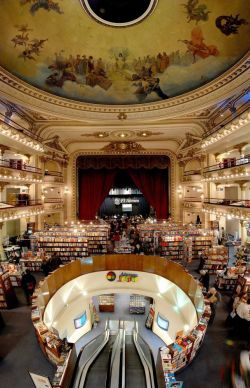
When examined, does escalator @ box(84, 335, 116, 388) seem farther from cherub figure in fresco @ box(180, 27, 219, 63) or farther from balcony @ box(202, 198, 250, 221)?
cherub figure in fresco @ box(180, 27, 219, 63)

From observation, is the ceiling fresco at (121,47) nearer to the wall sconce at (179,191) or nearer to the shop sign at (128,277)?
the wall sconce at (179,191)

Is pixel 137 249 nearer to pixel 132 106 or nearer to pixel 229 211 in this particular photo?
pixel 229 211

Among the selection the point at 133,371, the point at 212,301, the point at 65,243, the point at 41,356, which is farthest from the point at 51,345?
the point at 65,243

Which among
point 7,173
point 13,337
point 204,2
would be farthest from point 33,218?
point 204,2

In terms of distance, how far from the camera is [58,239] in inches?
468

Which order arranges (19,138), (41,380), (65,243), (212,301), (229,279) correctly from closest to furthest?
(41,380), (212,301), (229,279), (19,138), (65,243)

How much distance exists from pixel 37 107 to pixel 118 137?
6.31 metres

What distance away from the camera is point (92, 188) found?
18.6 metres

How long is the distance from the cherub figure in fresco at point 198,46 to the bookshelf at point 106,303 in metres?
12.3

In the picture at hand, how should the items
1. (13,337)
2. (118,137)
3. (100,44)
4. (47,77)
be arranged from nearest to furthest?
(13,337), (100,44), (47,77), (118,137)

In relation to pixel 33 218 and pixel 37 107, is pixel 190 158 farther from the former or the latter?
pixel 33 218

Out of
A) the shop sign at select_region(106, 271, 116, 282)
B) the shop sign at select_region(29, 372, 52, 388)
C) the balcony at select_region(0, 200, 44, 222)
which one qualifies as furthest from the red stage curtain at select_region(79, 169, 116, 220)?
the shop sign at select_region(29, 372, 52, 388)

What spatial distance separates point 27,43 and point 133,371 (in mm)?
11461

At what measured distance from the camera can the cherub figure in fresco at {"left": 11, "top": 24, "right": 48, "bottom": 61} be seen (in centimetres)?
831
